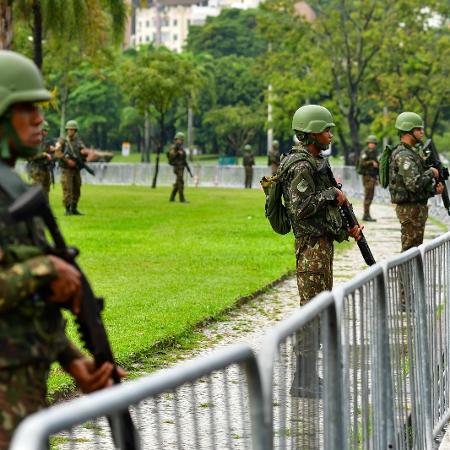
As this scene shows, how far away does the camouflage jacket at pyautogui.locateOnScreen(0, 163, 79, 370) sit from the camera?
3.79m

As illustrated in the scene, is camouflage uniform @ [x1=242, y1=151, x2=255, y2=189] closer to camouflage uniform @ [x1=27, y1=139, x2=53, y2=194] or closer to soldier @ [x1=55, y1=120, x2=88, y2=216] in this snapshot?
soldier @ [x1=55, y1=120, x2=88, y2=216]

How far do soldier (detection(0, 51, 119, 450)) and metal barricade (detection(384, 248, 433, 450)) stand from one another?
219cm

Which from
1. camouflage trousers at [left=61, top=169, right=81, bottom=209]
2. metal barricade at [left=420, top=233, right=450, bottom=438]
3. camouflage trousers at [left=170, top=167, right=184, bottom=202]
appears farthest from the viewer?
camouflage trousers at [left=170, top=167, right=184, bottom=202]

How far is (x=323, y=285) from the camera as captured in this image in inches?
365

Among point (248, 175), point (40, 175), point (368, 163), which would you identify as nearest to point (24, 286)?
point (40, 175)

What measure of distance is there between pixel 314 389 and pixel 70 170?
24844 mm

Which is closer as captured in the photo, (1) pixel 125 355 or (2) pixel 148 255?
(1) pixel 125 355

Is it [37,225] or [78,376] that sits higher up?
[37,225]

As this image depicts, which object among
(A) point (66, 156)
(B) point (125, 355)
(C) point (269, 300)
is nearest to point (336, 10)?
(A) point (66, 156)

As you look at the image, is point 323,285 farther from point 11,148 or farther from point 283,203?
point 11,148

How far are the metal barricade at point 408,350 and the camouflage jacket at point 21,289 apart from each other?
7.34 feet

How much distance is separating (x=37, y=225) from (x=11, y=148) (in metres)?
0.23

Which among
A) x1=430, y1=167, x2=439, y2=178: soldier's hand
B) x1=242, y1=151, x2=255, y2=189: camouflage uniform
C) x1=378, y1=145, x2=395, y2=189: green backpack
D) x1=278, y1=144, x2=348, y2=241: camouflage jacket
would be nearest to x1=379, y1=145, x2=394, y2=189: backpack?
x1=378, y1=145, x2=395, y2=189: green backpack

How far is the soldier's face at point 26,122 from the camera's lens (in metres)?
3.99
